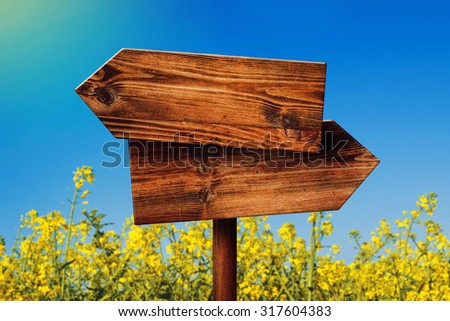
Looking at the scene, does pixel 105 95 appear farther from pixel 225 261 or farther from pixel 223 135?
pixel 225 261

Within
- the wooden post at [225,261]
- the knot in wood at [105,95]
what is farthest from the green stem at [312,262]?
the knot in wood at [105,95]

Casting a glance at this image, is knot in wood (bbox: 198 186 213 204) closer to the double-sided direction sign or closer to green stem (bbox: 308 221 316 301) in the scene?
the double-sided direction sign

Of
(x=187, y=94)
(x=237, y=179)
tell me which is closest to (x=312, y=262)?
(x=237, y=179)

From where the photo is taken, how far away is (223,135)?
2449mm

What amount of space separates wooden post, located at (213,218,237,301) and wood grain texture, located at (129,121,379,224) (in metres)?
0.18

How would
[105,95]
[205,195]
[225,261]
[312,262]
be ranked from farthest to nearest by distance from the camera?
1. [312,262]
2. [225,261]
3. [205,195]
4. [105,95]

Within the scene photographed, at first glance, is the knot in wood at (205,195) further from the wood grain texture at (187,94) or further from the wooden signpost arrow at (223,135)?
the wood grain texture at (187,94)

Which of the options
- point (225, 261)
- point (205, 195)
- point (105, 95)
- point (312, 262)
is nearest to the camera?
point (105, 95)

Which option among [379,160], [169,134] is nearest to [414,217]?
[379,160]

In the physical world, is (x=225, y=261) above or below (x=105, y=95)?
below

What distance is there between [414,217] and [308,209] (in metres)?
2.61

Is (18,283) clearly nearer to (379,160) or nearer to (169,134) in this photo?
(169,134)

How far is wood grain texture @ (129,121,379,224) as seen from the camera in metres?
2.51

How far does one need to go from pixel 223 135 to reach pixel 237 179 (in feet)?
0.72
